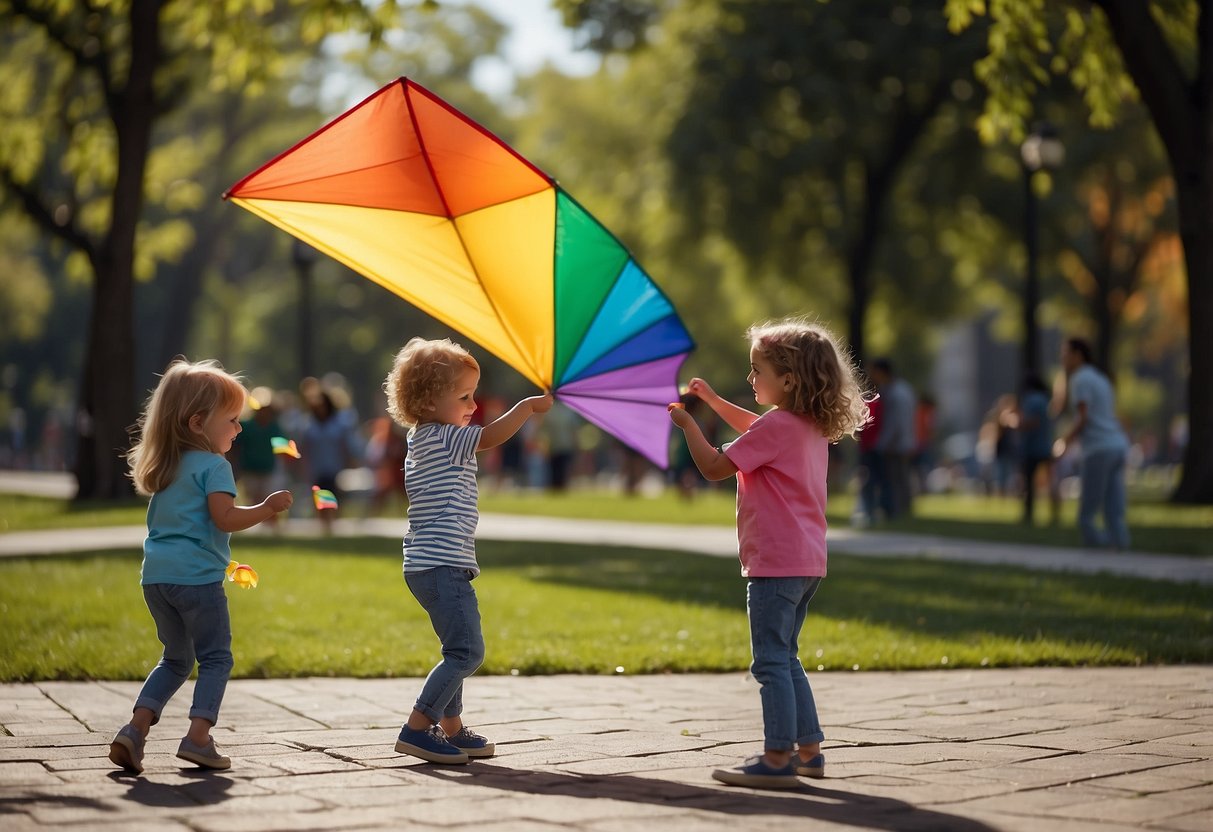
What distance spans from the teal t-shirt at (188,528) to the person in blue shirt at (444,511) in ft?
2.26

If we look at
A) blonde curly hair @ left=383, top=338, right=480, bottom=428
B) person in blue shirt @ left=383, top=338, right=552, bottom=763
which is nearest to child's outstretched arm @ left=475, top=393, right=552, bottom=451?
person in blue shirt @ left=383, top=338, right=552, bottom=763

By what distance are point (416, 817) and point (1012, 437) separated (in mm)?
24023

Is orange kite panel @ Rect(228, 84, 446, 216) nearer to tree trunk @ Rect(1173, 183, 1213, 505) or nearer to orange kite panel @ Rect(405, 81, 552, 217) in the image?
orange kite panel @ Rect(405, 81, 552, 217)

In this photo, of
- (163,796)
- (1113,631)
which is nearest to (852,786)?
(163,796)

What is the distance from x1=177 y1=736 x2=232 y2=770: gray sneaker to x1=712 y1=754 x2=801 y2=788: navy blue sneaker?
1713 millimetres

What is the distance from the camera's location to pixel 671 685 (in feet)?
25.5

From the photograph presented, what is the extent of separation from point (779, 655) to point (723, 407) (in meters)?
0.97

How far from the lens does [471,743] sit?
5.91 m

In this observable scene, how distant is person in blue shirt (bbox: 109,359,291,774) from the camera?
5.62 m

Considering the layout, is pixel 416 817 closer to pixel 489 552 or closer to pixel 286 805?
pixel 286 805

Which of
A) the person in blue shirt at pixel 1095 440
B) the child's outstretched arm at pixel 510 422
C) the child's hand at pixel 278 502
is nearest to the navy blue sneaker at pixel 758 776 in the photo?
the child's outstretched arm at pixel 510 422

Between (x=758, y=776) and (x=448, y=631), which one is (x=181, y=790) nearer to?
(x=448, y=631)

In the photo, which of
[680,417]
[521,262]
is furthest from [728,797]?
[521,262]

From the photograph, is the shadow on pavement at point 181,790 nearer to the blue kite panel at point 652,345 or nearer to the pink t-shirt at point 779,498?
the pink t-shirt at point 779,498
